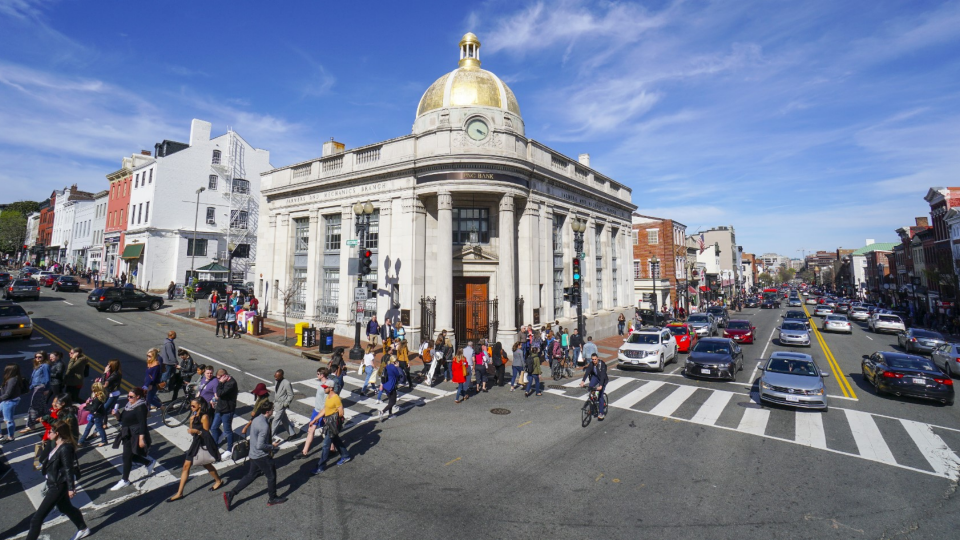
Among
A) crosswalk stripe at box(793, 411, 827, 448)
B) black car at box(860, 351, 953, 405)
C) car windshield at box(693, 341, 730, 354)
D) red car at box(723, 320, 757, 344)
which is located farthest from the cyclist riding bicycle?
red car at box(723, 320, 757, 344)

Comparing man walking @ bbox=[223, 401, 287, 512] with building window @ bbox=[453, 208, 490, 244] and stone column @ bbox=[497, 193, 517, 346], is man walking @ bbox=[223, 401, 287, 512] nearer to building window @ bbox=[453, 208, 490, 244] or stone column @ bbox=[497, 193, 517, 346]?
stone column @ bbox=[497, 193, 517, 346]

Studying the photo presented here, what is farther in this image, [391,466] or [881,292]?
[881,292]

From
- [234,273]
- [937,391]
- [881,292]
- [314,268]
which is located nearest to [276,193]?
[314,268]

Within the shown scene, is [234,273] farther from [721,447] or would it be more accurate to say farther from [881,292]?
[881,292]

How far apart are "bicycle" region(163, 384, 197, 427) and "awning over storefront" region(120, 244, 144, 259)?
39472mm

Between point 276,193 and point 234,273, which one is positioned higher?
point 276,193

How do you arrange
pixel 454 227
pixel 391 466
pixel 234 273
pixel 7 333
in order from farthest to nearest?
pixel 234 273, pixel 454 227, pixel 7 333, pixel 391 466

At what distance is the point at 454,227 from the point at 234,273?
3290cm

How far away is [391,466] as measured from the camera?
8.45 metres

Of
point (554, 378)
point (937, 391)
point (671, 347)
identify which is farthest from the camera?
point (671, 347)

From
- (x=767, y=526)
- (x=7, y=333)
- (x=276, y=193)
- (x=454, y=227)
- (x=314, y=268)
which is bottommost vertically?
(x=767, y=526)

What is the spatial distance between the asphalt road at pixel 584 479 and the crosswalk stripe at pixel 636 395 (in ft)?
0.67

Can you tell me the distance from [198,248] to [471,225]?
1396 inches

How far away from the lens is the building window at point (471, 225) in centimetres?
2323
